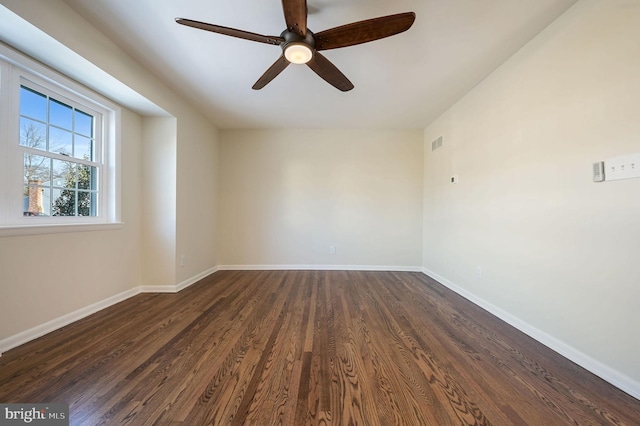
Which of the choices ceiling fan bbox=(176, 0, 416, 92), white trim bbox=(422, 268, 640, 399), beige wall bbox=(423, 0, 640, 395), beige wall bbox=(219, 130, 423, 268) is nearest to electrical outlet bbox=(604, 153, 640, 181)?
beige wall bbox=(423, 0, 640, 395)

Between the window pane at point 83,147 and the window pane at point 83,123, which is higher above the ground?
the window pane at point 83,123

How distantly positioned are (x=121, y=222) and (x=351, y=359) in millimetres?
2816

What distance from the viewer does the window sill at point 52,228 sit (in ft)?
5.42

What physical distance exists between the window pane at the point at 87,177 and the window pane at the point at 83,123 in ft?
1.14

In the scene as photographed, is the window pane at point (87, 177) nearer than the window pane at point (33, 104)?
No

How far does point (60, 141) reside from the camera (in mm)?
2090

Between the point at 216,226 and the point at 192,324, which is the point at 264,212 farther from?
the point at 192,324

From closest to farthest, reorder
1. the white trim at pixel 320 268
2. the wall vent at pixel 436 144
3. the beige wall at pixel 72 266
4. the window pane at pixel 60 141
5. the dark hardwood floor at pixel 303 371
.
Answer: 1. the dark hardwood floor at pixel 303 371
2. the beige wall at pixel 72 266
3. the window pane at pixel 60 141
4. the wall vent at pixel 436 144
5. the white trim at pixel 320 268

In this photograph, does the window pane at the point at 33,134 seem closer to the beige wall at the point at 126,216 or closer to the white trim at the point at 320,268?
the beige wall at the point at 126,216

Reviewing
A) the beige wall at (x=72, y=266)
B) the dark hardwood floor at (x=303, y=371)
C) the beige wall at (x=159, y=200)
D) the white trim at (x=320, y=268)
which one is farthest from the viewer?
the white trim at (x=320, y=268)

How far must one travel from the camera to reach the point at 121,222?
259cm

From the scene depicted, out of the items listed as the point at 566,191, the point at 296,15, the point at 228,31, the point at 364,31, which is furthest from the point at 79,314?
the point at 566,191

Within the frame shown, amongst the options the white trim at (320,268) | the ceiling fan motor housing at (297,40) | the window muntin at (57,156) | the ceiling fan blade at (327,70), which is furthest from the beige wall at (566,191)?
the window muntin at (57,156)

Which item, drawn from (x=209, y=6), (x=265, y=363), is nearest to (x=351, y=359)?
(x=265, y=363)
